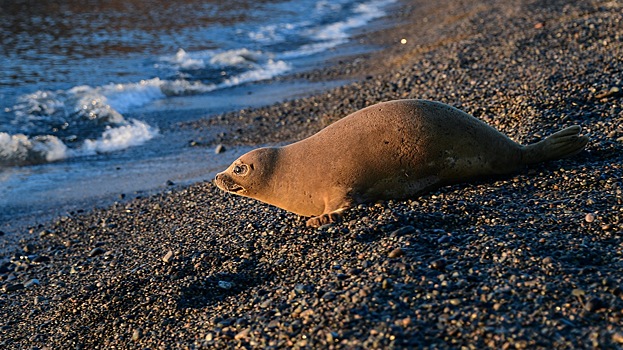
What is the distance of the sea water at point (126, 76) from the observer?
375 inches

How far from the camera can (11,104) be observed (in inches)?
516

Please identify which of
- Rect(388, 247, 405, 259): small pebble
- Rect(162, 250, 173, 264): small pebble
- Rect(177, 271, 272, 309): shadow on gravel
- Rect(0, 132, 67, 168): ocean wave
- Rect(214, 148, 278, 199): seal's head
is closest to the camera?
Rect(388, 247, 405, 259): small pebble

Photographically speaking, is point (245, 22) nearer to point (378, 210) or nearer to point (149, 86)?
point (149, 86)

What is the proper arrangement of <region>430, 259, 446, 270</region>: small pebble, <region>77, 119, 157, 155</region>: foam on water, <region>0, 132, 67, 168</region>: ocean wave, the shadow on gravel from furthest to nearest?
<region>77, 119, 157, 155</region>: foam on water < <region>0, 132, 67, 168</region>: ocean wave < the shadow on gravel < <region>430, 259, 446, 270</region>: small pebble

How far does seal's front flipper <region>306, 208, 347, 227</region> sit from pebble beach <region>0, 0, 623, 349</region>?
7cm

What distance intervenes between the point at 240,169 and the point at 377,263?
74.7 inches

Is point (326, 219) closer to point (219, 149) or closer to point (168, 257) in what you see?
point (168, 257)

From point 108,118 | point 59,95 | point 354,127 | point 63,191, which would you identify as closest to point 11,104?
point 59,95

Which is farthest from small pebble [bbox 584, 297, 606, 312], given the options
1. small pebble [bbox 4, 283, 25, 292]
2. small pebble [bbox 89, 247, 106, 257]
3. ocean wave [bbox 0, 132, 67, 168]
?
ocean wave [bbox 0, 132, 67, 168]

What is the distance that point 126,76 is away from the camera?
1543 cm

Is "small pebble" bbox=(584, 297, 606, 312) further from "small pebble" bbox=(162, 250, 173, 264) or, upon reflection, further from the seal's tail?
"small pebble" bbox=(162, 250, 173, 264)

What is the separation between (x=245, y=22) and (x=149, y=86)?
9.04m

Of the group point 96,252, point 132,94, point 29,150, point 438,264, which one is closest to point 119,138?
point 29,150

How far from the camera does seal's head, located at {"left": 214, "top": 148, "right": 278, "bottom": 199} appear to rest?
5816 mm
